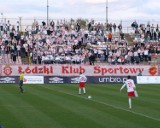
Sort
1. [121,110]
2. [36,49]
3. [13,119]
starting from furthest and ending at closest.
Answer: [36,49] < [121,110] < [13,119]

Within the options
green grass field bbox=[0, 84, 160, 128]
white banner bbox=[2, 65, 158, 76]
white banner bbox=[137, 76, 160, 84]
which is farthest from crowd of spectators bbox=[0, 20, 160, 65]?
green grass field bbox=[0, 84, 160, 128]

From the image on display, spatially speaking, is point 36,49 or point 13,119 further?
point 36,49

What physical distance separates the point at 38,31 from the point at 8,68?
1133cm

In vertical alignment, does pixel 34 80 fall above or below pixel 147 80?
above

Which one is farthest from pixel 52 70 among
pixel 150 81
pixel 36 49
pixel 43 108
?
pixel 43 108

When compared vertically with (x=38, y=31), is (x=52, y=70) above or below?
below

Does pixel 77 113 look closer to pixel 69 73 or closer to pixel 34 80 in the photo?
pixel 34 80

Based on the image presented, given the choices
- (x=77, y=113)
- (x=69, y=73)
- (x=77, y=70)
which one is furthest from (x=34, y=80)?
(x=77, y=113)

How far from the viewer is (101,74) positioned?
201 feet

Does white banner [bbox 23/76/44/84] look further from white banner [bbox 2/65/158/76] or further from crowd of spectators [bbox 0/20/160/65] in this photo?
crowd of spectators [bbox 0/20/160/65]

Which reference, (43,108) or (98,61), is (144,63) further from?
(43,108)

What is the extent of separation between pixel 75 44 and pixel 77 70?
6661mm

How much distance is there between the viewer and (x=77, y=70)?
60094mm

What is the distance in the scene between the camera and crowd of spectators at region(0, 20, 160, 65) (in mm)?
61562
